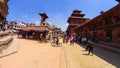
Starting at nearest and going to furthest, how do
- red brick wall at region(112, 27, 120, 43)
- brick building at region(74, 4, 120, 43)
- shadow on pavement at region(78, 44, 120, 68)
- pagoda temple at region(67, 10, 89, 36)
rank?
shadow on pavement at region(78, 44, 120, 68)
brick building at region(74, 4, 120, 43)
red brick wall at region(112, 27, 120, 43)
pagoda temple at region(67, 10, 89, 36)

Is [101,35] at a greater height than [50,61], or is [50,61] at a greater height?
[101,35]

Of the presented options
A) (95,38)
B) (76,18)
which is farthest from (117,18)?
(76,18)

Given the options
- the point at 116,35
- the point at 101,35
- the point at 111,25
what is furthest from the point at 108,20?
the point at 101,35

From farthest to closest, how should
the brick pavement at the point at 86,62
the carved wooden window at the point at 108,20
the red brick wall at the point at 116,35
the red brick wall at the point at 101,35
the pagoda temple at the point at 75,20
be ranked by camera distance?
1. the pagoda temple at the point at 75,20
2. the red brick wall at the point at 101,35
3. the carved wooden window at the point at 108,20
4. the red brick wall at the point at 116,35
5. the brick pavement at the point at 86,62

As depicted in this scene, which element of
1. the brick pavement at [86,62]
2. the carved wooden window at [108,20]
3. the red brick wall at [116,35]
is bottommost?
the brick pavement at [86,62]

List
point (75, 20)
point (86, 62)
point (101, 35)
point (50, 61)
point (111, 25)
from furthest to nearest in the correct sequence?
1. point (75, 20)
2. point (101, 35)
3. point (111, 25)
4. point (50, 61)
5. point (86, 62)

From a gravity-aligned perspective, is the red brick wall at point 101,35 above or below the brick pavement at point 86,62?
above

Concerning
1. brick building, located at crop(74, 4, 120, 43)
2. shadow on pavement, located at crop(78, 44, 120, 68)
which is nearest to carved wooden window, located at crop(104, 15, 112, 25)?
brick building, located at crop(74, 4, 120, 43)

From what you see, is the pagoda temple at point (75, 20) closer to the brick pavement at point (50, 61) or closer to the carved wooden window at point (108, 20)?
the carved wooden window at point (108, 20)

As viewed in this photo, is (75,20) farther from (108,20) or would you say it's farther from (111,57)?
(111,57)

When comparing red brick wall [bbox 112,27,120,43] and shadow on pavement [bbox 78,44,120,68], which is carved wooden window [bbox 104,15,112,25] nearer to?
red brick wall [bbox 112,27,120,43]

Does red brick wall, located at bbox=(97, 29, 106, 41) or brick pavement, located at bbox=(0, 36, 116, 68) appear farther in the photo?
red brick wall, located at bbox=(97, 29, 106, 41)

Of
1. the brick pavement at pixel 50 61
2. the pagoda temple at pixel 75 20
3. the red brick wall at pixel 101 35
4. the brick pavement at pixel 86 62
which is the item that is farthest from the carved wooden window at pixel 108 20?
the pagoda temple at pixel 75 20

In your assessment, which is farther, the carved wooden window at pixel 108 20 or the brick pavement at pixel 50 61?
the carved wooden window at pixel 108 20
